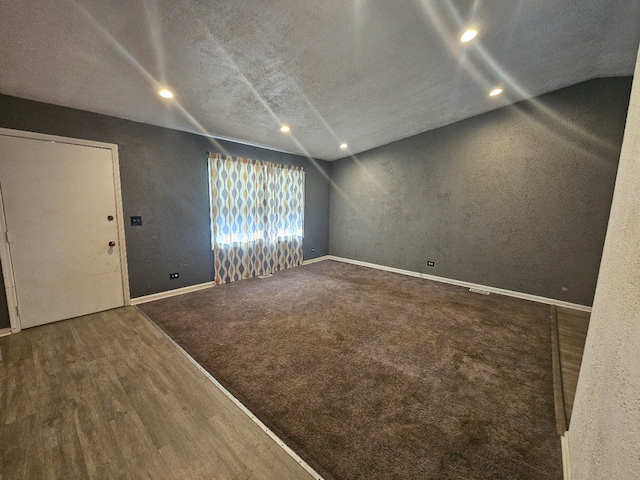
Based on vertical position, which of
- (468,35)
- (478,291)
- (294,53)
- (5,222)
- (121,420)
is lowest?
(121,420)

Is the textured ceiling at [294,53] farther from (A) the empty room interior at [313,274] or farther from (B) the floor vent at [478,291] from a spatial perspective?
(B) the floor vent at [478,291]

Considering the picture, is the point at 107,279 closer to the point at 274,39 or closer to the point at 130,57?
the point at 130,57

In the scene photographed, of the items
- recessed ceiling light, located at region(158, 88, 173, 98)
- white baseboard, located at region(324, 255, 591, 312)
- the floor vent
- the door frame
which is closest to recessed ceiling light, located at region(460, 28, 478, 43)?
recessed ceiling light, located at region(158, 88, 173, 98)

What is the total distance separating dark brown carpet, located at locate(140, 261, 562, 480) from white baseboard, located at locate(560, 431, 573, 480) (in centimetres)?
3

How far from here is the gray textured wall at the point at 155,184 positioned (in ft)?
8.69

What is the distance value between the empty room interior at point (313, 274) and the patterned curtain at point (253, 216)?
0.17ft

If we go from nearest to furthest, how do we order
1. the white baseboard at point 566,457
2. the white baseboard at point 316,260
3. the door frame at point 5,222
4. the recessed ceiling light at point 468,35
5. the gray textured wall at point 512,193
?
the white baseboard at point 566,457, the recessed ceiling light at point 468,35, the door frame at point 5,222, the gray textured wall at point 512,193, the white baseboard at point 316,260

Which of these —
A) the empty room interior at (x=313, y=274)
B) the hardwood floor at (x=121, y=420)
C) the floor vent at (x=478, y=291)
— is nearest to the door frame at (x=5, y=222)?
the empty room interior at (x=313, y=274)

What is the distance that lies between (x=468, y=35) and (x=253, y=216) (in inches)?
151

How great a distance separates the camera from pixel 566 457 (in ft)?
4.23

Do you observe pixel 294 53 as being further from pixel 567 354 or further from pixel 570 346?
pixel 570 346

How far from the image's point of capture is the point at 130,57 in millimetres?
1960

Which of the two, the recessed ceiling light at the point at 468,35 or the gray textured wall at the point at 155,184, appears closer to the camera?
the recessed ceiling light at the point at 468,35

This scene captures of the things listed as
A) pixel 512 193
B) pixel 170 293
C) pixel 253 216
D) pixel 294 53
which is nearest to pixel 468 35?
pixel 294 53
